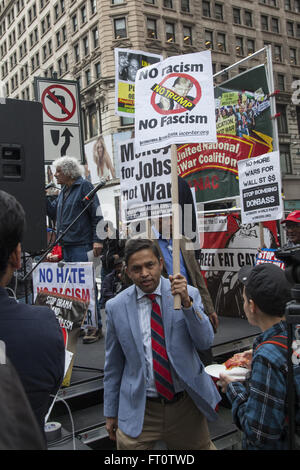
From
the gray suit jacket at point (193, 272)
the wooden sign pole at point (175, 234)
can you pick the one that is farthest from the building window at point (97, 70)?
the wooden sign pole at point (175, 234)

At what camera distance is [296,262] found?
152 centimetres

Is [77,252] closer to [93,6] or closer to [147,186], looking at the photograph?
[147,186]

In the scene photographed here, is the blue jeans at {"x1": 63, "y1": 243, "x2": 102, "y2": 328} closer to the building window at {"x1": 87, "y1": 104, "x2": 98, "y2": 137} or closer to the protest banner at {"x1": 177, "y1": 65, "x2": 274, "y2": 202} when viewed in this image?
the protest banner at {"x1": 177, "y1": 65, "x2": 274, "y2": 202}

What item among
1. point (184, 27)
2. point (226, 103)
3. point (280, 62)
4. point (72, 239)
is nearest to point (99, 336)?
point (72, 239)

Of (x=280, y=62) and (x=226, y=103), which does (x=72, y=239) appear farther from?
(x=280, y=62)

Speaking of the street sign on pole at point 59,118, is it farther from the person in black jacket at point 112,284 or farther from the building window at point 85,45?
the building window at point 85,45

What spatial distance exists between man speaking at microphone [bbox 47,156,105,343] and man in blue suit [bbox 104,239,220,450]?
7.52ft

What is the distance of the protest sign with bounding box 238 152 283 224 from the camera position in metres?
5.69

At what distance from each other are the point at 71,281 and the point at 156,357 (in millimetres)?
1934

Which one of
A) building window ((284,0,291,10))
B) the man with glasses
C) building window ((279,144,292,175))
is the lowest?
the man with glasses

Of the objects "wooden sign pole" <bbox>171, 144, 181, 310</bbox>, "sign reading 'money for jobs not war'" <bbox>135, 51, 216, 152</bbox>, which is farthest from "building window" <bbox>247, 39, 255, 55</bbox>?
"wooden sign pole" <bbox>171, 144, 181, 310</bbox>

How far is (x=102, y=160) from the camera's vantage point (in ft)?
104

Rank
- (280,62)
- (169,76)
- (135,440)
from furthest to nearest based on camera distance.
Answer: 1. (280,62)
2. (169,76)
3. (135,440)

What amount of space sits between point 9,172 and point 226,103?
4474 mm
